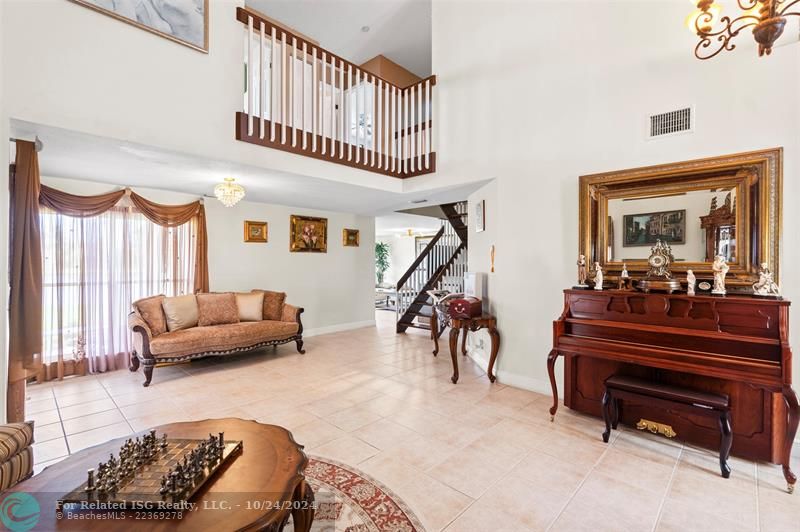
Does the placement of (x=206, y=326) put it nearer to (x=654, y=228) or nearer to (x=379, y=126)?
(x=379, y=126)

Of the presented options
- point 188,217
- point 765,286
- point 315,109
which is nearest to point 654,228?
point 765,286

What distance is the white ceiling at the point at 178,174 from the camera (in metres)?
2.93

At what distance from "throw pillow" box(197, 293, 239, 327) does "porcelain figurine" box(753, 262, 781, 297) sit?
5519 millimetres

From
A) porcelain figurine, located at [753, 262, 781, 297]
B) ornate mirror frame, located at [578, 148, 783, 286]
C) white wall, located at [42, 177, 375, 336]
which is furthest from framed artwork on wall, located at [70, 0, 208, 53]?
porcelain figurine, located at [753, 262, 781, 297]

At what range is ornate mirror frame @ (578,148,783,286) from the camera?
2.44 m

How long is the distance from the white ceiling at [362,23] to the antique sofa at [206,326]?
4371mm

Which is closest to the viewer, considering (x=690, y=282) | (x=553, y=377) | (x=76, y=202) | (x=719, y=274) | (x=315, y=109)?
(x=719, y=274)

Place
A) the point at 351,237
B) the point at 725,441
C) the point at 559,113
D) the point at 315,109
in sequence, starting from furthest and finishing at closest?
the point at 351,237, the point at 315,109, the point at 559,113, the point at 725,441

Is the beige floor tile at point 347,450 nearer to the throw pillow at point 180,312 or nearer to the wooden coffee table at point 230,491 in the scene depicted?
the wooden coffee table at point 230,491

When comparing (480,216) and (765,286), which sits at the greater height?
(480,216)

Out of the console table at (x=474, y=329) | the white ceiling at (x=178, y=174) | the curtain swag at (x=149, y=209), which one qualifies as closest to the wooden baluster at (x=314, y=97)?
the white ceiling at (x=178, y=174)

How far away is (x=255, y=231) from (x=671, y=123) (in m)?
5.52

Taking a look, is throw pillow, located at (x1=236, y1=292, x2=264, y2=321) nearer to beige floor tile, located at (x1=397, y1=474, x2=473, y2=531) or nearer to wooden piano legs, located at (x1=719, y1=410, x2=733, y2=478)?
beige floor tile, located at (x1=397, y1=474, x2=473, y2=531)

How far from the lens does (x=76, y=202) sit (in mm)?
4156
